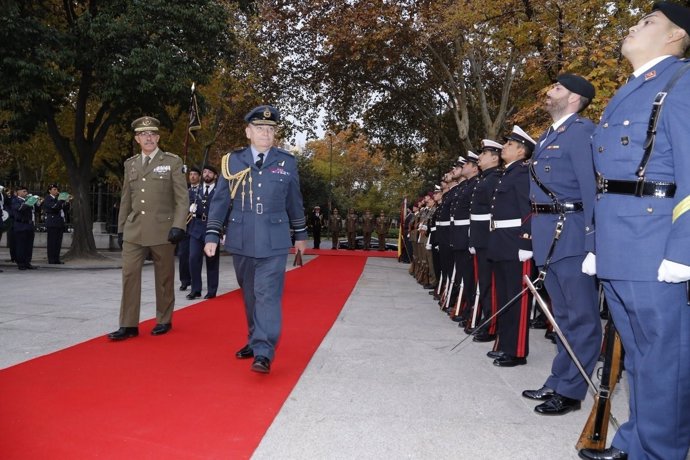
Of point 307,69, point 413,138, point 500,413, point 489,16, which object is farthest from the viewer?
point 413,138

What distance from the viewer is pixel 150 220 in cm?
594

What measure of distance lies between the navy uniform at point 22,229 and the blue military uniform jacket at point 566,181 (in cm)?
1275

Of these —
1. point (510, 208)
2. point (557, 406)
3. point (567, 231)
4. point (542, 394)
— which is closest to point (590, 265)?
point (567, 231)

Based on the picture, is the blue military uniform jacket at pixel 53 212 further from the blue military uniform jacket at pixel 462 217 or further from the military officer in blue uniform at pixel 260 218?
the military officer in blue uniform at pixel 260 218

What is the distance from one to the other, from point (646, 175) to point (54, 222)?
49.4 ft

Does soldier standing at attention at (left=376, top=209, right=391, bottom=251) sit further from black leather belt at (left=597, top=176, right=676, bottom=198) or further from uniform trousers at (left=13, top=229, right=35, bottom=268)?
black leather belt at (left=597, top=176, right=676, bottom=198)

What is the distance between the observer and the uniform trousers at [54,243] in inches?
594

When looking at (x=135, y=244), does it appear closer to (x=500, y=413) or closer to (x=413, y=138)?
(x=500, y=413)

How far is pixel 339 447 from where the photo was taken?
10.4 feet

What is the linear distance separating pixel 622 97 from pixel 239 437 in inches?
104

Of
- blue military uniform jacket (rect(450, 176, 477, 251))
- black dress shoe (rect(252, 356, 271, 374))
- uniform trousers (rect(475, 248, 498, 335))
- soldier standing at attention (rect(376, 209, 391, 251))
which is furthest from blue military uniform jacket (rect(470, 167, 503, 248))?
soldier standing at attention (rect(376, 209, 391, 251))

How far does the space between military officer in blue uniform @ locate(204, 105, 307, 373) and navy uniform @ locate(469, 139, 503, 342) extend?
2.33 metres

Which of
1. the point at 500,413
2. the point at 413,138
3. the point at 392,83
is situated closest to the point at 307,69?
the point at 392,83

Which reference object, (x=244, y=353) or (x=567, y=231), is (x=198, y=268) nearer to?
(x=244, y=353)
